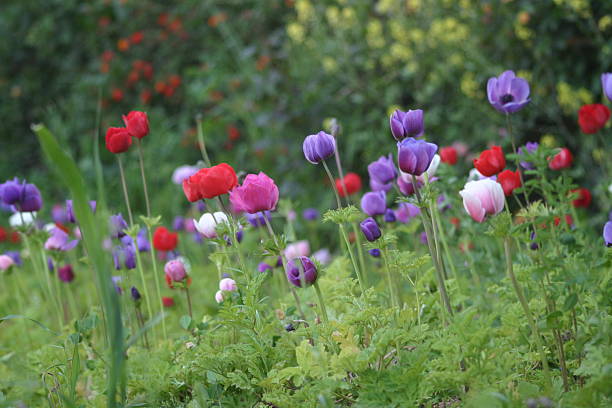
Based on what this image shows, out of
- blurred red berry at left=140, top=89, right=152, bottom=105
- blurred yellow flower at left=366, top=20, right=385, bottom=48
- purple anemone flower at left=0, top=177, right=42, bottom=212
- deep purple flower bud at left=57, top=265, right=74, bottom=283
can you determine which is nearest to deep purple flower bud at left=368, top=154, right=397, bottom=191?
purple anemone flower at left=0, top=177, right=42, bottom=212

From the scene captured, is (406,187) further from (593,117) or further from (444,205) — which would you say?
(593,117)

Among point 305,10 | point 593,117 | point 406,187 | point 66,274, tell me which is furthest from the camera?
point 305,10

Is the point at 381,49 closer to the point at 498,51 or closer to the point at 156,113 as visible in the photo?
the point at 498,51

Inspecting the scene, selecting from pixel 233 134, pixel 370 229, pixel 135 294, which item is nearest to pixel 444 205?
pixel 370 229

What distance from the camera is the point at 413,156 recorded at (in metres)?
1.11

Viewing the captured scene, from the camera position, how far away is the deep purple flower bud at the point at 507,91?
1378 mm

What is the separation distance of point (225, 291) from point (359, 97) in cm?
228

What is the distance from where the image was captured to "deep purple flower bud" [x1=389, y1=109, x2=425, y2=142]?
48.3 inches

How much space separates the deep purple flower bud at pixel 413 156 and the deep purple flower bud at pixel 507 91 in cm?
34

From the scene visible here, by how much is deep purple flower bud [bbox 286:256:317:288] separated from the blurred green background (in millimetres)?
755

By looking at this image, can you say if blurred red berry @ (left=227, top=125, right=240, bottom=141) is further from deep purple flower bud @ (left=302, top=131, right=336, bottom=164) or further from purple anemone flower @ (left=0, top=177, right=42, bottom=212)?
deep purple flower bud @ (left=302, top=131, right=336, bottom=164)

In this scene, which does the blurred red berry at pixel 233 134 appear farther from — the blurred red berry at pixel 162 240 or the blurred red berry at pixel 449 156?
the blurred red berry at pixel 449 156

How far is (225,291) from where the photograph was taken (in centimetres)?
137

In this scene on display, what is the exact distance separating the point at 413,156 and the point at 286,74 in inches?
123
